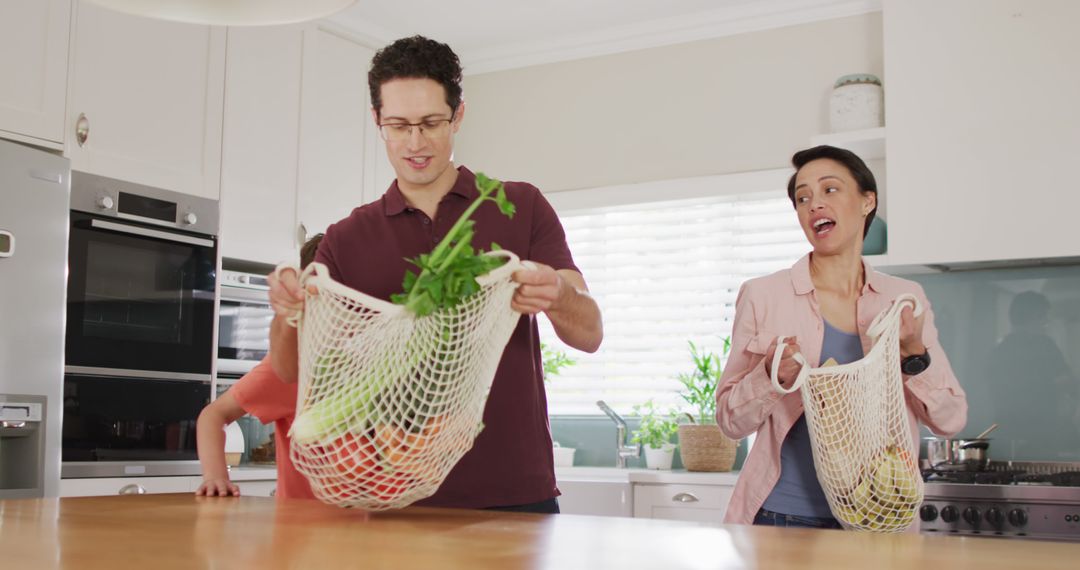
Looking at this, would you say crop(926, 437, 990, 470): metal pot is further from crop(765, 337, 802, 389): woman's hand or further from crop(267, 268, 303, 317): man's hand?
crop(267, 268, 303, 317): man's hand

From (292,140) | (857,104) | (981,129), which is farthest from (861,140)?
(292,140)

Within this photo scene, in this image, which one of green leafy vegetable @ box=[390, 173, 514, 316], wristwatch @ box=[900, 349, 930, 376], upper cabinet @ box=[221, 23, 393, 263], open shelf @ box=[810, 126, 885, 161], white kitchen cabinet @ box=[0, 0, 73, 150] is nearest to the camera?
green leafy vegetable @ box=[390, 173, 514, 316]

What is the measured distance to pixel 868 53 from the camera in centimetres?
412

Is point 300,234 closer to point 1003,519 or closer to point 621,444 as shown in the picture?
point 621,444

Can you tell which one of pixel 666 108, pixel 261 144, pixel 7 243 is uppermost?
pixel 666 108

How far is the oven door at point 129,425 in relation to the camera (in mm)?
3182

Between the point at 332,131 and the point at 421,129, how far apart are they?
9.35 ft

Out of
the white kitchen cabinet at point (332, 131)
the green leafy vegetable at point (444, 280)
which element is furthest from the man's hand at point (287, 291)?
the white kitchen cabinet at point (332, 131)

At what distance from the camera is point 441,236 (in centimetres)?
171

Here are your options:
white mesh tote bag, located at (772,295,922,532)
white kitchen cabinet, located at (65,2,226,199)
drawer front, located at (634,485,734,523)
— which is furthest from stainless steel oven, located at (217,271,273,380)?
white mesh tote bag, located at (772,295,922,532)

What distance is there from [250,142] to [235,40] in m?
0.38

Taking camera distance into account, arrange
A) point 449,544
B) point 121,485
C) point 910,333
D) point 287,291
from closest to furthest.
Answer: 1. point 449,544
2. point 287,291
3. point 910,333
4. point 121,485

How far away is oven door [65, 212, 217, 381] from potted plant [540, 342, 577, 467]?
1501 mm

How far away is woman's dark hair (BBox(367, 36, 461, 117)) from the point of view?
1.60 m
